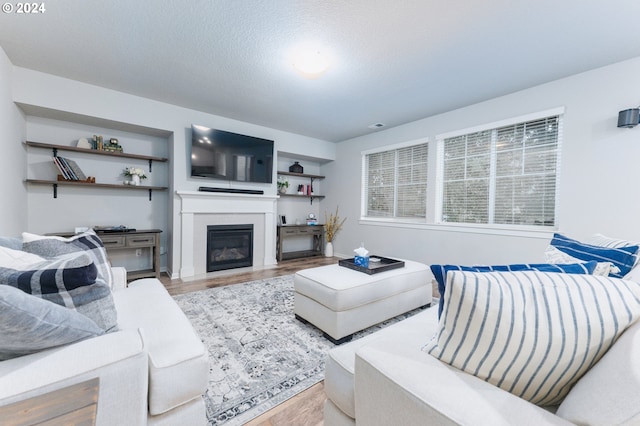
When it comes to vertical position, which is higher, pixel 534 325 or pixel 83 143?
pixel 83 143

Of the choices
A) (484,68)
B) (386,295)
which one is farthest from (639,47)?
(386,295)

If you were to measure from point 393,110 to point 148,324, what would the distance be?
3.72 m

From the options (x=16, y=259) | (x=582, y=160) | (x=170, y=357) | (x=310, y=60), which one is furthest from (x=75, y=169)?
(x=582, y=160)

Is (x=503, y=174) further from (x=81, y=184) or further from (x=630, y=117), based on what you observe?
(x=81, y=184)

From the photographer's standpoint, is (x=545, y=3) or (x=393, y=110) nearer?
(x=545, y=3)

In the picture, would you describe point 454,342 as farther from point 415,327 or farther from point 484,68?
point 484,68

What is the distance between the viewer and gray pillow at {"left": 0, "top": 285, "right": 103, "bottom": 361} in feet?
2.31

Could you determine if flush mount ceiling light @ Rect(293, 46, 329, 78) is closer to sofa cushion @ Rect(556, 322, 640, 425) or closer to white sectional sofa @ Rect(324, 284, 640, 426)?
white sectional sofa @ Rect(324, 284, 640, 426)

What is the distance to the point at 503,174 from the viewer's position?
3.33 metres

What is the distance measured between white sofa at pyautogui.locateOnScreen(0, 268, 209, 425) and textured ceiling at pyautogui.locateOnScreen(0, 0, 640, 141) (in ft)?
7.08

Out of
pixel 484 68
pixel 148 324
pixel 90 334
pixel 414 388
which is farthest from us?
pixel 484 68

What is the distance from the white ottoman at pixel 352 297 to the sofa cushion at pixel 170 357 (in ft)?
3.40

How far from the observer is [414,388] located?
0.70 m

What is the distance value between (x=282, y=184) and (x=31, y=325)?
4.56 meters
